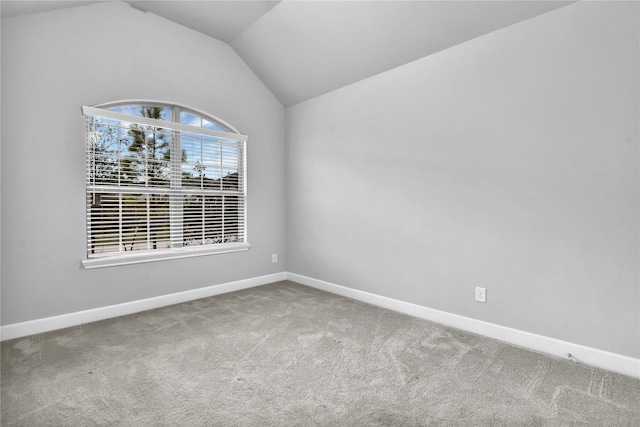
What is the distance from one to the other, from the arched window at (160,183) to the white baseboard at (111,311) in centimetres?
41

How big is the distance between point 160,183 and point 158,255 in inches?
28.7

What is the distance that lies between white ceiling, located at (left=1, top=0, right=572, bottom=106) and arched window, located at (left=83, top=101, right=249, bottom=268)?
2.88ft

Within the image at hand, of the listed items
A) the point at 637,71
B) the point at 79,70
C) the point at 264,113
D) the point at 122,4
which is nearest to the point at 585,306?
the point at 637,71

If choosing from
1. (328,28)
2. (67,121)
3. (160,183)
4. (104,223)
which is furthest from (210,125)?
(328,28)

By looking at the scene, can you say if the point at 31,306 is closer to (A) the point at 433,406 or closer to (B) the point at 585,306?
(A) the point at 433,406

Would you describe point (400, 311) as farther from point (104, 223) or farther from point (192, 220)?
point (104, 223)

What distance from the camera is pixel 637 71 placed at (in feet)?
6.19

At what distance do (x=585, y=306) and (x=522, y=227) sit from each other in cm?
62

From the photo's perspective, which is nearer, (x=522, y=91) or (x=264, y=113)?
(x=522, y=91)

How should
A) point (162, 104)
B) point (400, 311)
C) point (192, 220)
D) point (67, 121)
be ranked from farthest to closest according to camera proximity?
1. point (192, 220)
2. point (162, 104)
3. point (400, 311)
4. point (67, 121)

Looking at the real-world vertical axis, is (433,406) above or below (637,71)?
below

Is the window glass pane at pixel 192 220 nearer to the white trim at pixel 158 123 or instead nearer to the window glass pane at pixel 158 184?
the window glass pane at pixel 158 184

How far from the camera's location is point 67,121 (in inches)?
106

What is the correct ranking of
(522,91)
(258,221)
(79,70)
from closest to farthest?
(522,91) → (79,70) → (258,221)
